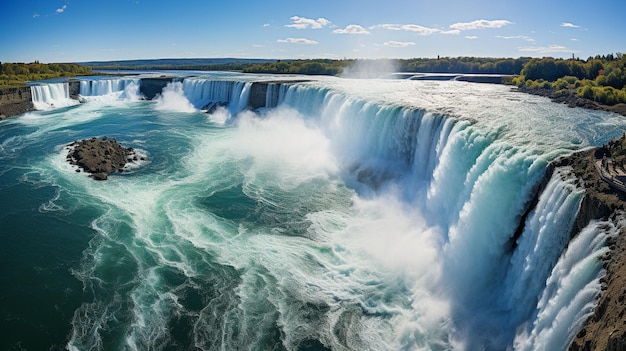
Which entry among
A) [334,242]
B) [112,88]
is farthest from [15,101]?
[334,242]

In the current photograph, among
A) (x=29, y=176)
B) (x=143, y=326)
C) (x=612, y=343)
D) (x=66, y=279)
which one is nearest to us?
(x=612, y=343)

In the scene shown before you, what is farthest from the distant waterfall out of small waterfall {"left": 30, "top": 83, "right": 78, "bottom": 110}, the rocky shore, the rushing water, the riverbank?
the rocky shore

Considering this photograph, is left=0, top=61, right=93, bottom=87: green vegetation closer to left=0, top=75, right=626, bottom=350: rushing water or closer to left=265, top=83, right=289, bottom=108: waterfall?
left=265, top=83, right=289, bottom=108: waterfall

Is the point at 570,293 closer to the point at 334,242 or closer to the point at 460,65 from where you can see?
the point at 334,242

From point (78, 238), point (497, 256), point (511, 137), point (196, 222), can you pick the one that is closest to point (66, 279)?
point (78, 238)

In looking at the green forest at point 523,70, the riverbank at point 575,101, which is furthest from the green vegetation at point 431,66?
the riverbank at point 575,101

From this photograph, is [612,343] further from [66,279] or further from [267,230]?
[66,279]

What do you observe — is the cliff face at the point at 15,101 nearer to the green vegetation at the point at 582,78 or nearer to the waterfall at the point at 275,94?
the waterfall at the point at 275,94
